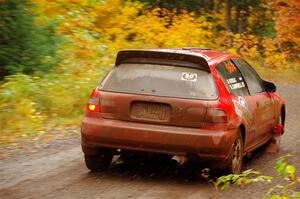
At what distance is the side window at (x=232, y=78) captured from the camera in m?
7.71

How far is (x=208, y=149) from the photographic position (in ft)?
23.0

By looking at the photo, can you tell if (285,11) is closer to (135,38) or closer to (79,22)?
(135,38)

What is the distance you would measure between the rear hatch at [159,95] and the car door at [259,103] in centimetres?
144

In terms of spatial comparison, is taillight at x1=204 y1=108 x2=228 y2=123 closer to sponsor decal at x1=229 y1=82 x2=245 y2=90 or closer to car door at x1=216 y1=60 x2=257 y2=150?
car door at x1=216 y1=60 x2=257 y2=150

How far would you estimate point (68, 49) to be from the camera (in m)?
17.1

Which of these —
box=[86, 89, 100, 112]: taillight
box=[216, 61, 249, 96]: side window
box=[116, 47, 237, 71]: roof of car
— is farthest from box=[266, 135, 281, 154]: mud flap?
box=[86, 89, 100, 112]: taillight

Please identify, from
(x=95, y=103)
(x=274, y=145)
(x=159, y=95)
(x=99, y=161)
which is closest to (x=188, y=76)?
(x=159, y=95)

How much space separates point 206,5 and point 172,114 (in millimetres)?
30281

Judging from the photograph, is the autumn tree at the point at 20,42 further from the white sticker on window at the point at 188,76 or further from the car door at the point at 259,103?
the white sticker on window at the point at 188,76

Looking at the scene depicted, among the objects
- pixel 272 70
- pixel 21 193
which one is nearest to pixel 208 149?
pixel 21 193

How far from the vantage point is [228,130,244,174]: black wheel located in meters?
7.42

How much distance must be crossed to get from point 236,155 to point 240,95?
884mm

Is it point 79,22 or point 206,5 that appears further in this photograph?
point 206,5

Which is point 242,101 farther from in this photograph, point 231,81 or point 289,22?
point 289,22
